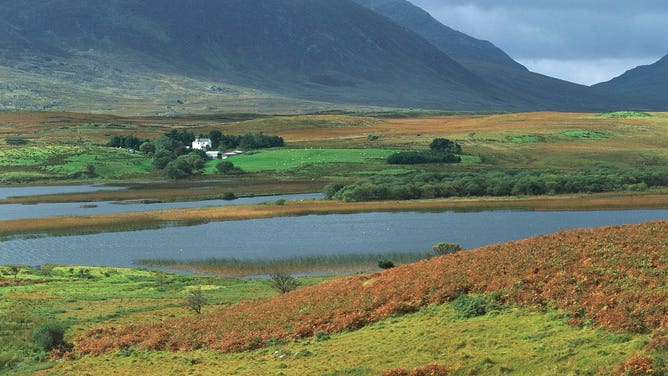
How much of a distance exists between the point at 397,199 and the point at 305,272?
6640 cm

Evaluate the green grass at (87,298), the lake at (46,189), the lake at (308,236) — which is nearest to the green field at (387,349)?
the green grass at (87,298)

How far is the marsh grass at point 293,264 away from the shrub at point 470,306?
39121mm

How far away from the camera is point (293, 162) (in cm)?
19938

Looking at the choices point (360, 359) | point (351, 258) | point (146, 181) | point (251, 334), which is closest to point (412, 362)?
point (360, 359)

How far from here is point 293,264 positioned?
76938 millimetres

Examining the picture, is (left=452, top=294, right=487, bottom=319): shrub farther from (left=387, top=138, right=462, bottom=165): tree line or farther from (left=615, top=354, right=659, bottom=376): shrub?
(left=387, top=138, right=462, bottom=165): tree line

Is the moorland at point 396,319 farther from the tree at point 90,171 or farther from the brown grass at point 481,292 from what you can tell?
the tree at point 90,171

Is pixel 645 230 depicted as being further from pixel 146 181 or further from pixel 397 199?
pixel 146 181

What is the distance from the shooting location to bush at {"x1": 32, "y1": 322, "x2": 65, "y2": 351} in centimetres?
3809

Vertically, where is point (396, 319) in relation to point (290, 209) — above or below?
above

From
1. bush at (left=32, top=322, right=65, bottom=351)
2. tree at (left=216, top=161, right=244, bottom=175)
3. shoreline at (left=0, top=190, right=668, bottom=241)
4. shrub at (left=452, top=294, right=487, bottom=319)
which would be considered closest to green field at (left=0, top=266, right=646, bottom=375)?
shrub at (left=452, top=294, right=487, bottom=319)

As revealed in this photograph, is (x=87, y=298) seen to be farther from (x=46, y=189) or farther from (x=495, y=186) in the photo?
(x=46, y=189)

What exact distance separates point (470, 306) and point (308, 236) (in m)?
65.3

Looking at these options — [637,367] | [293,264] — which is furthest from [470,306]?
[293,264]
